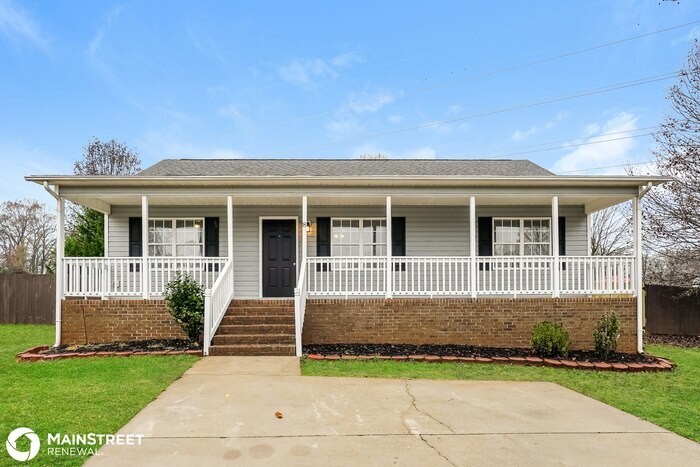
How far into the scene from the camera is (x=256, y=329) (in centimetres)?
803

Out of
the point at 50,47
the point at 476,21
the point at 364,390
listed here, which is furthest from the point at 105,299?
the point at 476,21

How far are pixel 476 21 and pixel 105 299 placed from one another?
19.9 m

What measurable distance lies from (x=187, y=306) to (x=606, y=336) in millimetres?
7633

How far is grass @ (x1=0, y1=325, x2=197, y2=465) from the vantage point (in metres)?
4.00

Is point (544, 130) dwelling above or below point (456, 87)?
below

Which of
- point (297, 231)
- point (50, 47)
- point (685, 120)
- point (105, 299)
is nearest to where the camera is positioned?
point (105, 299)

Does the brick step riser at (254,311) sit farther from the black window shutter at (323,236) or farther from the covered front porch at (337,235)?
the black window shutter at (323,236)

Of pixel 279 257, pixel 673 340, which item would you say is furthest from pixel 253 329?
pixel 673 340

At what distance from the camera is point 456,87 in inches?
945

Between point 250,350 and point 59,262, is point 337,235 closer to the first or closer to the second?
point 250,350

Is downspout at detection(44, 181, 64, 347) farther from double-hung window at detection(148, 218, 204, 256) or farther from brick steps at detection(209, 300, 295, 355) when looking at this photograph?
brick steps at detection(209, 300, 295, 355)

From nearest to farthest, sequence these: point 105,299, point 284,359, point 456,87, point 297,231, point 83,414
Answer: point 83,414, point 284,359, point 105,299, point 297,231, point 456,87

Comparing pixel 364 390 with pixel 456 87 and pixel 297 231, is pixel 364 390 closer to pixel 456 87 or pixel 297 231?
pixel 297 231

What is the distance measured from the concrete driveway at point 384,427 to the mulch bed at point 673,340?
701cm
